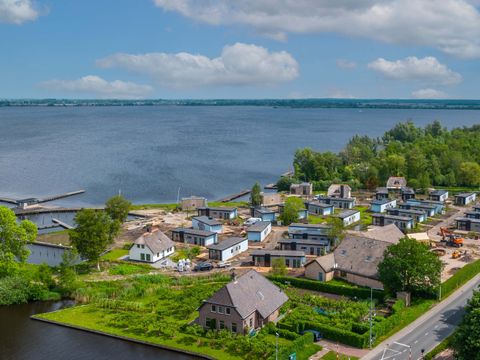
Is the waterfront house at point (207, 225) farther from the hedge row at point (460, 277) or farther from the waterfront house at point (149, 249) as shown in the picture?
the hedge row at point (460, 277)

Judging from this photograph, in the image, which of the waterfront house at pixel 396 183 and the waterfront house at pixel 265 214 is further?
the waterfront house at pixel 396 183

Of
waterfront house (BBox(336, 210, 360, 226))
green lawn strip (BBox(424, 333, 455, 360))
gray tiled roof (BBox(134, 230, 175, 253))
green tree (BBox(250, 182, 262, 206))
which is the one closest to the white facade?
gray tiled roof (BBox(134, 230, 175, 253))

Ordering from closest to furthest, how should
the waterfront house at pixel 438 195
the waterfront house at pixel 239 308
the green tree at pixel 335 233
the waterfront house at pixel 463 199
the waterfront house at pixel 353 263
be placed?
the waterfront house at pixel 239 308 → the waterfront house at pixel 353 263 → the green tree at pixel 335 233 → the waterfront house at pixel 463 199 → the waterfront house at pixel 438 195

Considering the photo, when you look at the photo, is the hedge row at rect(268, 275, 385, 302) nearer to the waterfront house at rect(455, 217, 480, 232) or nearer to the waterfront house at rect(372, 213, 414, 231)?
the waterfront house at rect(372, 213, 414, 231)

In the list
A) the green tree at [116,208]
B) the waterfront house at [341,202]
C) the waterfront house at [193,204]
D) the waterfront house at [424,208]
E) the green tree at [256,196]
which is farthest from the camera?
the waterfront house at [341,202]

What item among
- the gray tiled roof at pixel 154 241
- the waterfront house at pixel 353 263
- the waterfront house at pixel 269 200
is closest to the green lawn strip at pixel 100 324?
the gray tiled roof at pixel 154 241

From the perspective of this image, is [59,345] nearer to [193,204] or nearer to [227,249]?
[227,249]

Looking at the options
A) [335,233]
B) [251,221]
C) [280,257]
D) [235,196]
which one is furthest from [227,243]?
[235,196]
